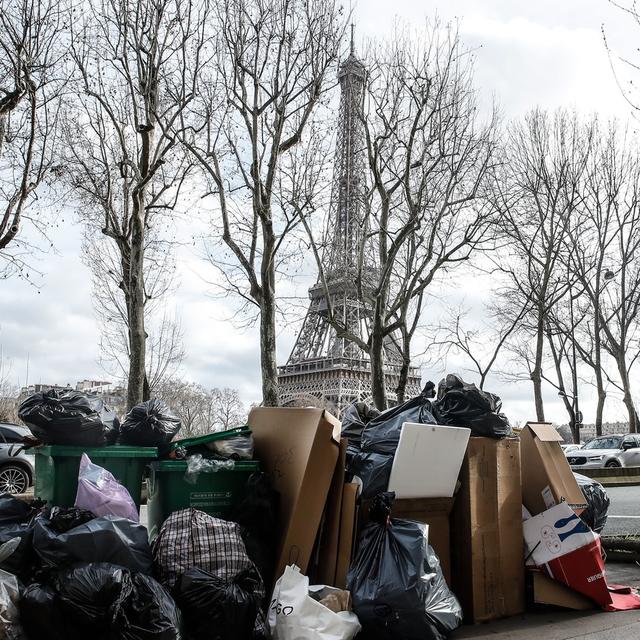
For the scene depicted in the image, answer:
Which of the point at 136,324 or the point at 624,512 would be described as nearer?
the point at 624,512

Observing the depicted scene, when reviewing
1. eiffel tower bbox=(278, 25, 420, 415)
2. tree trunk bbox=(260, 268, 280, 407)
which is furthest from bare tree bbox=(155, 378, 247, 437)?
tree trunk bbox=(260, 268, 280, 407)

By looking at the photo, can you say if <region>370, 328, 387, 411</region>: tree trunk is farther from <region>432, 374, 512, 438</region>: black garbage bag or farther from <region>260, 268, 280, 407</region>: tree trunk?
<region>432, 374, 512, 438</region>: black garbage bag

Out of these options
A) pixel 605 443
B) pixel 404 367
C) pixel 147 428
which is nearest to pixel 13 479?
pixel 147 428

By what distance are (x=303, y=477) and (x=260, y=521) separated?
0.39 meters

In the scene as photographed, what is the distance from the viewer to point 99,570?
9.80ft

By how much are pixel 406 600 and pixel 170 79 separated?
10183mm

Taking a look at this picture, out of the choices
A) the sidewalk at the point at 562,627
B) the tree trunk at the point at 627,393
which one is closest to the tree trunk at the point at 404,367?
the tree trunk at the point at 627,393

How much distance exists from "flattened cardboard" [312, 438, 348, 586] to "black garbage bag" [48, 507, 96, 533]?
53.1 inches

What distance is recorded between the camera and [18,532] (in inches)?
129

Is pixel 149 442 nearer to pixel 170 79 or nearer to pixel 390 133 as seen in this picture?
pixel 170 79

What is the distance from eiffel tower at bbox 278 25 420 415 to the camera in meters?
14.8

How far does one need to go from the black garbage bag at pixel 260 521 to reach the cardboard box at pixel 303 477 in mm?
57

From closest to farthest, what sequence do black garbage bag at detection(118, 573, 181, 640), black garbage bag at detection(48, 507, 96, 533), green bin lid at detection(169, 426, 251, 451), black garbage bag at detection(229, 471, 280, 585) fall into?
1. black garbage bag at detection(118, 573, 181, 640)
2. black garbage bag at detection(48, 507, 96, 533)
3. black garbage bag at detection(229, 471, 280, 585)
4. green bin lid at detection(169, 426, 251, 451)

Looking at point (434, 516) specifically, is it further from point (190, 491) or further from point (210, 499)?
point (190, 491)
